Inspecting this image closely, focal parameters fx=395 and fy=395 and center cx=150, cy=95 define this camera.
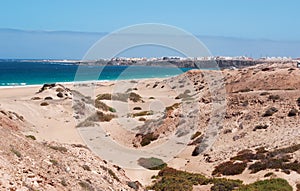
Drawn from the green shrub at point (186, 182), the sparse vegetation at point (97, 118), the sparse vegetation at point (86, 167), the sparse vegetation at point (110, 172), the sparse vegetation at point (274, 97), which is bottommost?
the sparse vegetation at point (97, 118)

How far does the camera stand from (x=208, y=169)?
21406mm

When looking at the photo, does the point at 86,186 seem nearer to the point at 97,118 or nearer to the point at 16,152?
the point at 16,152

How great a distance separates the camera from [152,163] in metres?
22.9

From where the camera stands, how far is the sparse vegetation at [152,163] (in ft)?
74.2

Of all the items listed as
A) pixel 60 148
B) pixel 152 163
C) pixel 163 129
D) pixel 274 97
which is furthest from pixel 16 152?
pixel 274 97

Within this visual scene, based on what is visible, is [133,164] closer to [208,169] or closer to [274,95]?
[208,169]

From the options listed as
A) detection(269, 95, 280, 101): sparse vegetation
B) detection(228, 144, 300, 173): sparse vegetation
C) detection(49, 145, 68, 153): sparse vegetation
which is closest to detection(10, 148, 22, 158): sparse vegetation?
detection(49, 145, 68, 153): sparse vegetation

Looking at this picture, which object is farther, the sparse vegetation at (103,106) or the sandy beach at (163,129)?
the sparse vegetation at (103,106)

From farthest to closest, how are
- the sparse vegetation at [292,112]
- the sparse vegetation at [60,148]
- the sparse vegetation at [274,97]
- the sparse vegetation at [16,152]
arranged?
the sparse vegetation at [274,97]
the sparse vegetation at [292,112]
the sparse vegetation at [60,148]
the sparse vegetation at [16,152]

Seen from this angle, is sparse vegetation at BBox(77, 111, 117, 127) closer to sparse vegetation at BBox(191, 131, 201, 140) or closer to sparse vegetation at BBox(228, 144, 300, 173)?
sparse vegetation at BBox(191, 131, 201, 140)

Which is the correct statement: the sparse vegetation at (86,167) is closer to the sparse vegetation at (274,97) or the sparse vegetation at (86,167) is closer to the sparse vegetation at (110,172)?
the sparse vegetation at (110,172)

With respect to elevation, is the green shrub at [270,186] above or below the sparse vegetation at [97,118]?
above

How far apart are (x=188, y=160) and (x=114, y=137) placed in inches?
287

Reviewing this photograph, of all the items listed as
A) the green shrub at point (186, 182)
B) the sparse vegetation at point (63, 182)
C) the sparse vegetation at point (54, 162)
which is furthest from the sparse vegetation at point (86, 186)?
the green shrub at point (186, 182)
